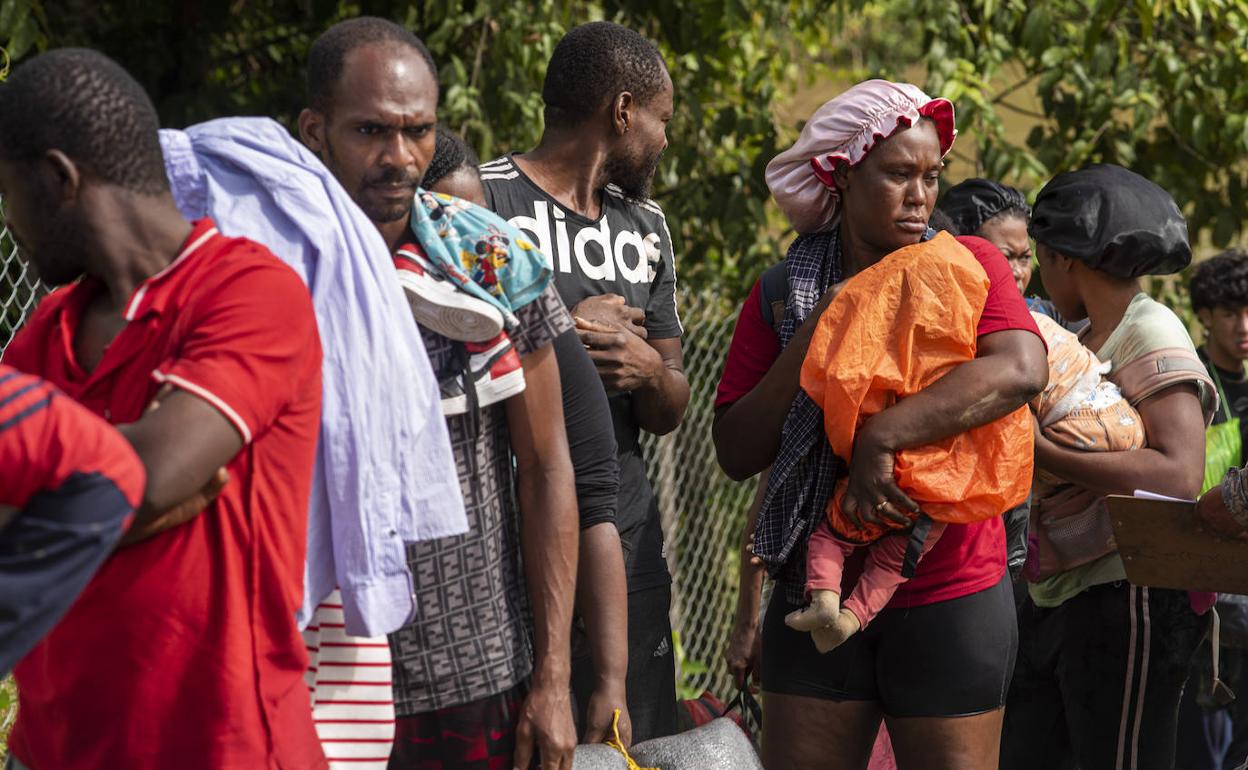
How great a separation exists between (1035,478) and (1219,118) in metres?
3.61

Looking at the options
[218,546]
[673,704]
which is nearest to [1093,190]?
[673,704]

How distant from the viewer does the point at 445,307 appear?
7.84ft

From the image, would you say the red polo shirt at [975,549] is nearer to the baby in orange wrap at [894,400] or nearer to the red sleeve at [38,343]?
the baby in orange wrap at [894,400]

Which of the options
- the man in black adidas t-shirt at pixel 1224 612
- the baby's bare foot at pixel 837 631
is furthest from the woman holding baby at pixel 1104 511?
the baby's bare foot at pixel 837 631

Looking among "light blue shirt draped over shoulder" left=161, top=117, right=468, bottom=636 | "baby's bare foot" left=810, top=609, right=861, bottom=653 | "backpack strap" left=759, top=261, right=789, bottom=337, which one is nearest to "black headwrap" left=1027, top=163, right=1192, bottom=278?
"backpack strap" left=759, top=261, right=789, bottom=337

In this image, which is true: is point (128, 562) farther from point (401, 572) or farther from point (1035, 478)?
point (1035, 478)

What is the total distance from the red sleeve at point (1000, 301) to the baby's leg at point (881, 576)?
439 mm

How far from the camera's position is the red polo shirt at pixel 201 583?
6.27ft

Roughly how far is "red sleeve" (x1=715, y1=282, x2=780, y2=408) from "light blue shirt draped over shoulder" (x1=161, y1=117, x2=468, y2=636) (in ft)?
4.39

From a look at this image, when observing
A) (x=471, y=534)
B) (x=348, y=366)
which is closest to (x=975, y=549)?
(x=471, y=534)

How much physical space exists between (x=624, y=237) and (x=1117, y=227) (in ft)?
4.32

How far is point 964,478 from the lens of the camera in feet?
9.95

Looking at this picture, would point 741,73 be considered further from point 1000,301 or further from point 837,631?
point 837,631

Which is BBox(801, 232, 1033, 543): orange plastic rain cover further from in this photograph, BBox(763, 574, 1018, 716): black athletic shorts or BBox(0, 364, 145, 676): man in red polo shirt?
BBox(0, 364, 145, 676): man in red polo shirt
